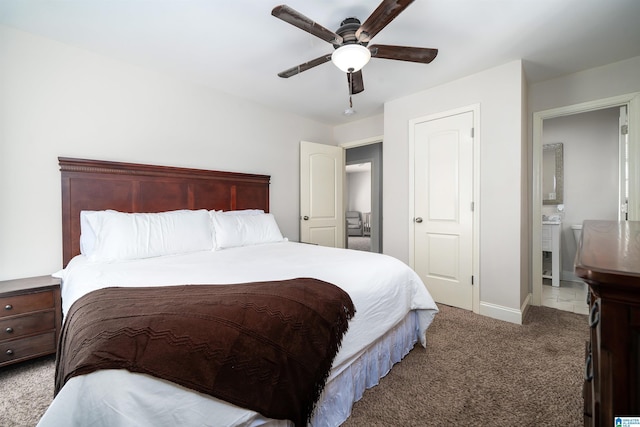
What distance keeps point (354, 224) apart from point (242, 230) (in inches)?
282

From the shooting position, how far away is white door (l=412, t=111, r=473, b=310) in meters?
2.89

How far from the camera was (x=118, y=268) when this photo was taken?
1727 millimetres

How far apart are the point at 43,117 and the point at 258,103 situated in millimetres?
2100

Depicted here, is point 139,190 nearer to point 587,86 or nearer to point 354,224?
point 587,86

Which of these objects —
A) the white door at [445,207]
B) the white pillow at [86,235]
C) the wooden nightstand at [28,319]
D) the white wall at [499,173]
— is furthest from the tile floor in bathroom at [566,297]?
the wooden nightstand at [28,319]

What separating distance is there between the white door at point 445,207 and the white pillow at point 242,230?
172 cm

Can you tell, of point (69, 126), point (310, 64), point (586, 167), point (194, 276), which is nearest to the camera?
point (194, 276)

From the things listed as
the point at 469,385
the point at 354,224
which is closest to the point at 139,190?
the point at 469,385

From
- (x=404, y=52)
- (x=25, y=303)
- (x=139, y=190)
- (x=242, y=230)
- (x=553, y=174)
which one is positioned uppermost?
(x=404, y=52)

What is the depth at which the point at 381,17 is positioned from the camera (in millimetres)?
1528

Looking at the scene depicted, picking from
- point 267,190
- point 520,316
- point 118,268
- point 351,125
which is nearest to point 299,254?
point 118,268

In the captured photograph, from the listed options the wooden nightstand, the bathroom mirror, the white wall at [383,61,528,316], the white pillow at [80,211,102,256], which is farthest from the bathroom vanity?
the wooden nightstand

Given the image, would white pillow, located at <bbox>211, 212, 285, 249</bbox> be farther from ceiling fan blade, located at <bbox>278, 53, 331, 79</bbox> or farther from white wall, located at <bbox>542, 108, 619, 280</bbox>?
white wall, located at <bbox>542, 108, 619, 280</bbox>

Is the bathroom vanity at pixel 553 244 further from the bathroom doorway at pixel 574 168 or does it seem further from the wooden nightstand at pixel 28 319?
the wooden nightstand at pixel 28 319
